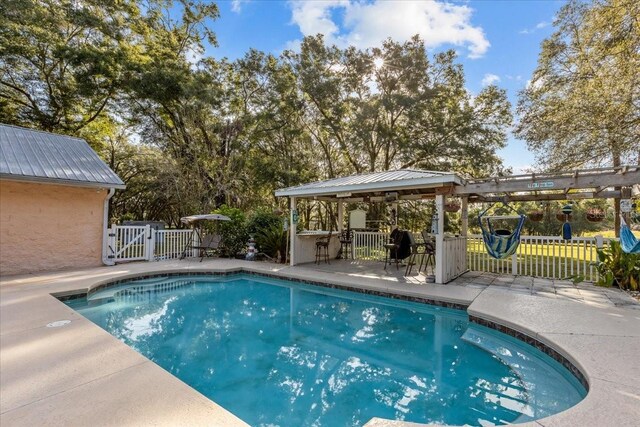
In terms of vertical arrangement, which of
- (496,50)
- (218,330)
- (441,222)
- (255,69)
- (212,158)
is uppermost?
(255,69)

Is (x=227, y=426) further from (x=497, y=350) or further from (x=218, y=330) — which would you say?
(x=497, y=350)

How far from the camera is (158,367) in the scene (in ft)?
10.0

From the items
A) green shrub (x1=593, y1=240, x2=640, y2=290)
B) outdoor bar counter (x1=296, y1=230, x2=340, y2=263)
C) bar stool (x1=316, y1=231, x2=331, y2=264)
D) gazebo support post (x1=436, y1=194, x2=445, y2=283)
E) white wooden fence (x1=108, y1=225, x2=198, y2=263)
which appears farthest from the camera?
bar stool (x1=316, y1=231, x2=331, y2=264)

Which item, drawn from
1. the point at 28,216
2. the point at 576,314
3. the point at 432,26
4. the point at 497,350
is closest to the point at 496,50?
the point at 432,26

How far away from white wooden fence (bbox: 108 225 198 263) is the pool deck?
2.84m

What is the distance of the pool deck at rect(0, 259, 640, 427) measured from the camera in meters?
2.29

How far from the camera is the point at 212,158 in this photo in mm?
15195

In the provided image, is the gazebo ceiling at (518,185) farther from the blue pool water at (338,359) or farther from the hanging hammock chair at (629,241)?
the blue pool water at (338,359)

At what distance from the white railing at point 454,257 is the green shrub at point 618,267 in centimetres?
262

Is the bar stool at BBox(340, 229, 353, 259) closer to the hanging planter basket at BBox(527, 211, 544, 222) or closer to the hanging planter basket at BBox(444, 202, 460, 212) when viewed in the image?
the hanging planter basket at BBox(444, 202, 460, 212)

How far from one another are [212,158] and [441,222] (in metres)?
11.8

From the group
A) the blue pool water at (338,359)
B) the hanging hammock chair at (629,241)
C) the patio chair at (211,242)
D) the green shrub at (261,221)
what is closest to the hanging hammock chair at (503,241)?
the hanging hammock chair at (629,241)

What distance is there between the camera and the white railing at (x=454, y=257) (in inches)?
282

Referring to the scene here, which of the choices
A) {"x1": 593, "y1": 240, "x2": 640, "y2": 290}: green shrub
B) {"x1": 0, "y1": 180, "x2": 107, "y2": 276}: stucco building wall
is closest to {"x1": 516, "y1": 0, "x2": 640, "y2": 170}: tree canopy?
{"x1": 593, "y1": 240, "x2": 640, "y2": 290}: green shrub
